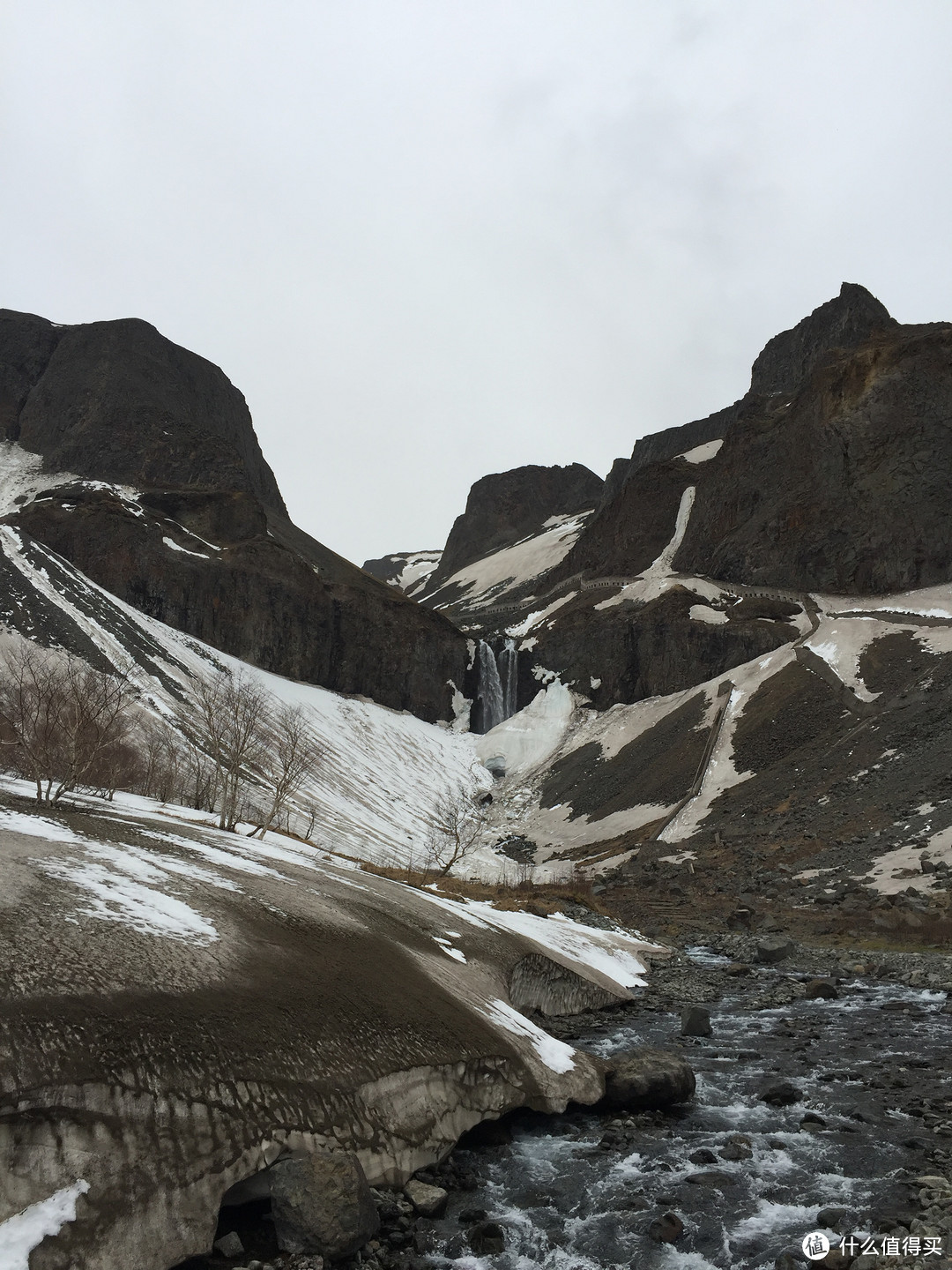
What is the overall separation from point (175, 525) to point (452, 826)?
47.7 metres

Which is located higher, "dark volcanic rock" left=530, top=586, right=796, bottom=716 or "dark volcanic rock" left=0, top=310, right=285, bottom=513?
"dark volcanic rock" left=0, top=310, right=285, bottom=513

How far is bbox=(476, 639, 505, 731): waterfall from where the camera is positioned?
9114 cm

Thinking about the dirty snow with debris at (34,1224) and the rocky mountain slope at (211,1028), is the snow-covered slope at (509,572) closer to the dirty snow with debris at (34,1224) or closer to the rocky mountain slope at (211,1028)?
the rocky mountain slope at (211,1028)

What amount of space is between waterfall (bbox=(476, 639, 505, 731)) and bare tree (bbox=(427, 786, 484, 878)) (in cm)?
1792

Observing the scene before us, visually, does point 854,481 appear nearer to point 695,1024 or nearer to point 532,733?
point 532,733

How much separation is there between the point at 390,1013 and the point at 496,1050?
183 cm

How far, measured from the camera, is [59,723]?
24469 millimetres

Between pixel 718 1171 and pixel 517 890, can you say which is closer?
pixel 718 1171

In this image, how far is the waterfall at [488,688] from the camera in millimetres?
91137

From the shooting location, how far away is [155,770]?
132 feet

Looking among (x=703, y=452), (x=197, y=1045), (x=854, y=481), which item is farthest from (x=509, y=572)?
(x=197, y=1045)

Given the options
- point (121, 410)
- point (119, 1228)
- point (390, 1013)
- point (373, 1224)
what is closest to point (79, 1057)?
point (119, 1228)

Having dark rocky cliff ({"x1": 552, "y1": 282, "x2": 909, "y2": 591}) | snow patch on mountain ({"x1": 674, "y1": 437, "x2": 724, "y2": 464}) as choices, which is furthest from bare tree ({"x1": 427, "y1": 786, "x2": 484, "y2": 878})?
snow patch on mountain ({"x1": 674, "y1": 437, "x2": 724, "y2": 464})

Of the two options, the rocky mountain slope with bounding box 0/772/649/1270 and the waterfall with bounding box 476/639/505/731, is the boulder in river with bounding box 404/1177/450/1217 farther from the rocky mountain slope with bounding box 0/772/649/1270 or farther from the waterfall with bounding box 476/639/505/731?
the waterfall with bounding box 476/639/505/731
